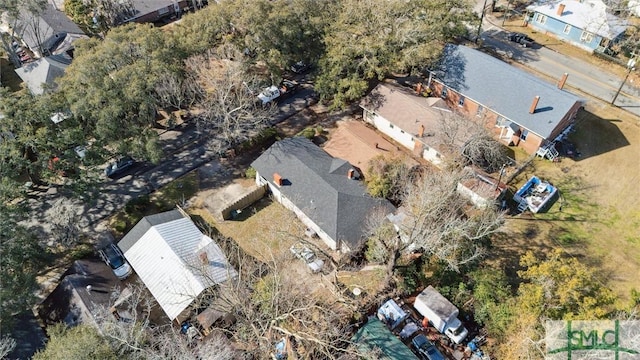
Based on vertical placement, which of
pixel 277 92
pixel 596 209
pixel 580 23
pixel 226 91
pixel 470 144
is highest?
pixel 580 23

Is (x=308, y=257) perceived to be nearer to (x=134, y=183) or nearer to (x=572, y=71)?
(x=134, y=183)

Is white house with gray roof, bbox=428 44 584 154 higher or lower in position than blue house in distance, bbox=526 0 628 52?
lower

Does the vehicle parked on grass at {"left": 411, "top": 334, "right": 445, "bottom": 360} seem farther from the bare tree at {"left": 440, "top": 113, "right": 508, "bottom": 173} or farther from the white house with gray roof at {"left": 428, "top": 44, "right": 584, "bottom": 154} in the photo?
the white house with gray roof at {"left": 428, "top": 44, "right": 584, "bottom": 154}

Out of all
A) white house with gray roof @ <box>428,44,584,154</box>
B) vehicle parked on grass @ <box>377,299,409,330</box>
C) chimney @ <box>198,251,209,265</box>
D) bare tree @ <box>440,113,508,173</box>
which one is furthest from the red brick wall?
chimney @ <box>198,251,209,265</box>

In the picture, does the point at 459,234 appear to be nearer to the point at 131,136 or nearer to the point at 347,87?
the point at 347,87

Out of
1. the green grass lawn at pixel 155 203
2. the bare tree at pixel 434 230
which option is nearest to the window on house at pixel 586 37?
the bare tree at pixel 434 230

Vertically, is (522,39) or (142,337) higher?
(522,39)

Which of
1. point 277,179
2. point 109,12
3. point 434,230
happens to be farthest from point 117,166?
point 434,230

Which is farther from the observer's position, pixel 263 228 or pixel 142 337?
pixel 263 228
